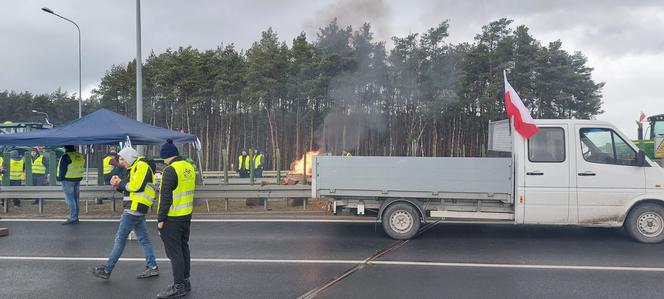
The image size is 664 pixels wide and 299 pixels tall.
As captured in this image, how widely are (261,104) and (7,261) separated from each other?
1034 inches

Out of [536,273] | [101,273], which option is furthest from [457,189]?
[101,273]

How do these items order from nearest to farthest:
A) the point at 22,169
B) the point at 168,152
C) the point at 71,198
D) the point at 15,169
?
1. the point at 168,152
2. the point at 71,198
3. the point at 15,169
4. the point at 22,169

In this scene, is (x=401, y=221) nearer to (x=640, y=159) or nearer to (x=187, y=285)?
(x=640, y=159)

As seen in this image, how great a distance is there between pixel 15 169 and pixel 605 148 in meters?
15.1

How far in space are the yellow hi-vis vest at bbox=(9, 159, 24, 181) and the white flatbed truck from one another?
1076 centimetres

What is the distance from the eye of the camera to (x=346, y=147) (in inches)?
1244

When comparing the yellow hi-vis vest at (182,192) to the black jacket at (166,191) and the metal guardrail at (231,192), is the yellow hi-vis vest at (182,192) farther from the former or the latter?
the metal guardrail at (231,192)

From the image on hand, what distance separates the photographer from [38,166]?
49.6ft

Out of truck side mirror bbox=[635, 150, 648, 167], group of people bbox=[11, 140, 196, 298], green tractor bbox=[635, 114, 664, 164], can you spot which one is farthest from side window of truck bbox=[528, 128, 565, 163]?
green tractor bbox=[635, 114, 664, 164]

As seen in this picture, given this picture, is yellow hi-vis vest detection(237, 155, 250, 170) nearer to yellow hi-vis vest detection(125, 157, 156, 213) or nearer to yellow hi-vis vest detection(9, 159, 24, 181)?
yellow hi-vis vest detection(9, 159, 24, 181)

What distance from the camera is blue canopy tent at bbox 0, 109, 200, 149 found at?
11227 millimetres

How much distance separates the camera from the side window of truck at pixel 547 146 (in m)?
8.33

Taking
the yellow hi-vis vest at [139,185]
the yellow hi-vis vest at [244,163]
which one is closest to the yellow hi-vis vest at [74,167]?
the yellow hi-vis vest at [139,185]

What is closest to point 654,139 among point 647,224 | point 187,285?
point 647,224
